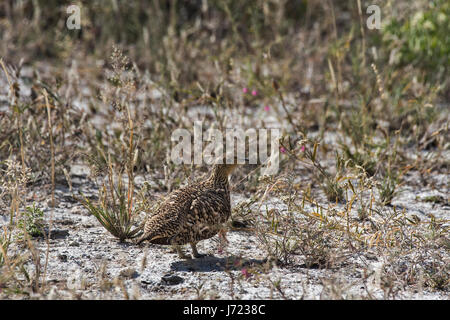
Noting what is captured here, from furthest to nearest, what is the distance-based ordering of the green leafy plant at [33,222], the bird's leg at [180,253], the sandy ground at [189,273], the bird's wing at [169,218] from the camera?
1. the green leafy plant at [33,222]
2. the bird's leg at [180,253]
3. the bird's wing at [169,218]
4. the sandy ground at [189,273]

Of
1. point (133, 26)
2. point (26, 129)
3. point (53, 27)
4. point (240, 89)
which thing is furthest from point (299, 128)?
point (53, 27)

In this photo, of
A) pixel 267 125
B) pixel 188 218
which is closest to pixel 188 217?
pixel 188 218

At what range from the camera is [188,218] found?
334 cm

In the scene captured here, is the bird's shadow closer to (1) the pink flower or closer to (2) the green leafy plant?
(1) the pink flower

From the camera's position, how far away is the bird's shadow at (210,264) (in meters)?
3.34

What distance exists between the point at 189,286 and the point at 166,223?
1.26 ft

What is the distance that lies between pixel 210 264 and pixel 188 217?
1.10 ft

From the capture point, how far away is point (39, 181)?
4.64 metres

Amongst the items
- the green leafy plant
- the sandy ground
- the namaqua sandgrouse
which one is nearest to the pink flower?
the sandy ground

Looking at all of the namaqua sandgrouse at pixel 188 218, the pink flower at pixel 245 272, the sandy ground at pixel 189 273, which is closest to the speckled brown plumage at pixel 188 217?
the namaqua sandgrouse at pixel 188 218

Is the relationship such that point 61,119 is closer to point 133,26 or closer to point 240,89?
point 240,89

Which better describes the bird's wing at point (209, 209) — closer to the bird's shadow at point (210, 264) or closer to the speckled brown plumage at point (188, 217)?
the speckled brown plumage at point (188, 217)

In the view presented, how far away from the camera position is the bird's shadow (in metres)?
3.34

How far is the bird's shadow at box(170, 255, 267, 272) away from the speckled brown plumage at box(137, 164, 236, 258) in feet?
0.20
